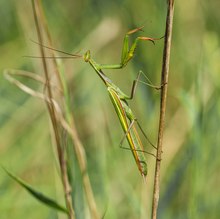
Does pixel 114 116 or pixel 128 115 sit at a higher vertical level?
pixel 128 115

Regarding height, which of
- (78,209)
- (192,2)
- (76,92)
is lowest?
(78,209)

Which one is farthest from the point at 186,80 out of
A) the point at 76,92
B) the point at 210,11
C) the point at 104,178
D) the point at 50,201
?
the point at 50,201

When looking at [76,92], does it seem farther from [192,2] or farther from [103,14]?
[192,2]

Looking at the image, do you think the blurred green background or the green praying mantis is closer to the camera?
the green praying mantis

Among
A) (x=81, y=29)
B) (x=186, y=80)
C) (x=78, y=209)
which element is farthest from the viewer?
(x=81, y=29)

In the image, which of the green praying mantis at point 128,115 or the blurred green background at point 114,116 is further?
the blurred green background at point 114,116

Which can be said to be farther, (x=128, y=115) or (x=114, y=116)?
(x=114, y=116)

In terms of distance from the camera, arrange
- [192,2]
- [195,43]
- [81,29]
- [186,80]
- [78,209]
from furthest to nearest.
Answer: [81,29], [195,43], [192,2], [186,80], [78,209]

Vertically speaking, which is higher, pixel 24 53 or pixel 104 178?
pixel 24 53
